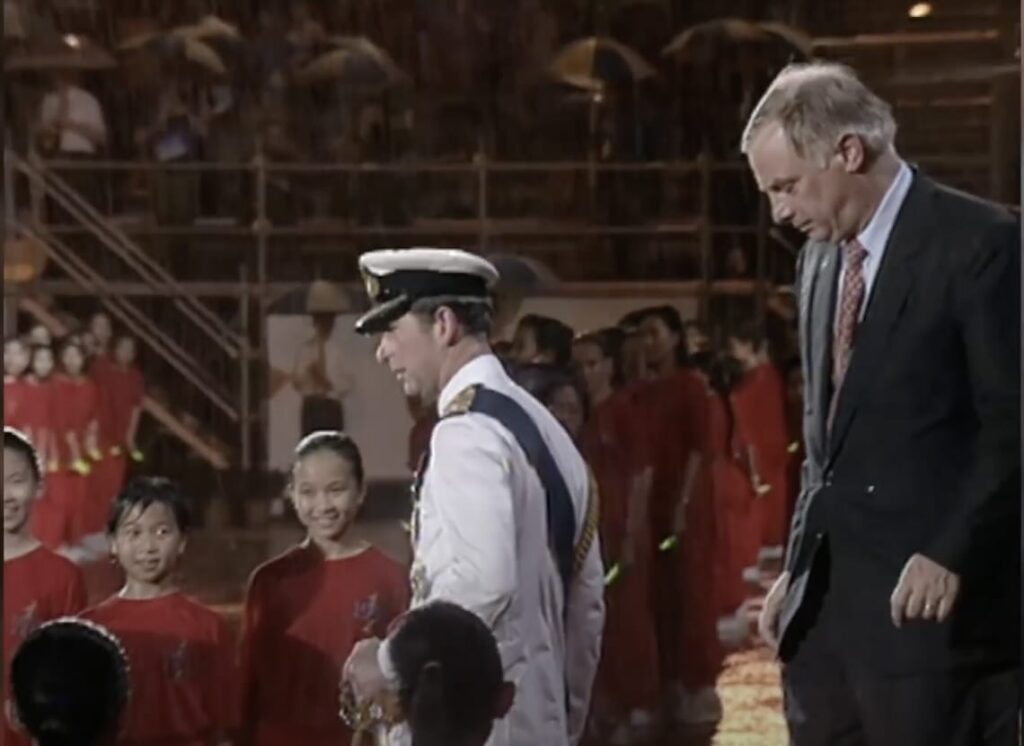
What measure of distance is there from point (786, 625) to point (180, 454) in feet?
2.27

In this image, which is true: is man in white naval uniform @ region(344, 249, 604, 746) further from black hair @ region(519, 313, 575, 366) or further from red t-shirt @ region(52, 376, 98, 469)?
red t-shirt @ region(52, 376, 98, 469)

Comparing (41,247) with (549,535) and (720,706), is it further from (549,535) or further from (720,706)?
(720,706)

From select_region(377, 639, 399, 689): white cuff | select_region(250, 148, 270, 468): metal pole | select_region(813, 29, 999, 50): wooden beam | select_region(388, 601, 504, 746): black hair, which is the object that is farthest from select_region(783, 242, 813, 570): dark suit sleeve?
select_region(250, 148, 270, 468): metal pole

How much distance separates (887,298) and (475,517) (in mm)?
481

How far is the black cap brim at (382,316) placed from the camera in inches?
87.8

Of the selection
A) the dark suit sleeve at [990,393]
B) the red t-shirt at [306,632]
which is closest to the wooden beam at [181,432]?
the red t-shirt at [306,632]

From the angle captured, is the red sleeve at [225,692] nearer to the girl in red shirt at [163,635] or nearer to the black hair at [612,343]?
the girl in red shirt at [163,635]

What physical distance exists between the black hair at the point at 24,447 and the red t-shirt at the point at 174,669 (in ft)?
0.55

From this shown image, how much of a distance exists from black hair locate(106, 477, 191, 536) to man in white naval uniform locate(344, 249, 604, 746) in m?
0.25

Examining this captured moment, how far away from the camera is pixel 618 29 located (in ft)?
7.38

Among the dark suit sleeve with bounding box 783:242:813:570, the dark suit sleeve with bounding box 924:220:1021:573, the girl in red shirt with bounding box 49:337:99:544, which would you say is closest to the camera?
the dark suit sleeve with bounding box 924:220:1021:573

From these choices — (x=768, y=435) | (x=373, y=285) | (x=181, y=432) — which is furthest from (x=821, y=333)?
(x=181, y=432)

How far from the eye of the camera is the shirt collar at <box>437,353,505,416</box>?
2207 millimetres

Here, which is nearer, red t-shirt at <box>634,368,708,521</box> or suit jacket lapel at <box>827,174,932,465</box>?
suit jacket lapel at <box>827,174,932,465</box>
